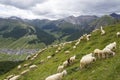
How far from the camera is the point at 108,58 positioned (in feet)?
108

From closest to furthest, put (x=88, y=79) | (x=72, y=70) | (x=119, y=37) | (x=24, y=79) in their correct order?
(x=88, y=79) → (x=72, y=70) → (x=24, y=79) → (x=119, y=37)

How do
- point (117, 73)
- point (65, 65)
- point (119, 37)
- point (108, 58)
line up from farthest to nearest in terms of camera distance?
point (119, 37), point (65, 65), point (108, 58), point (117, 73)

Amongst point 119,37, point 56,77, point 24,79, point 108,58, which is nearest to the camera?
point 56,77

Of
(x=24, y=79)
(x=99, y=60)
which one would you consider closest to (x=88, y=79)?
(x=99, y=60)

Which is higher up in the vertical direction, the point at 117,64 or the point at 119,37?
the point at 119,37

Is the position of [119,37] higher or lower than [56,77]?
higher

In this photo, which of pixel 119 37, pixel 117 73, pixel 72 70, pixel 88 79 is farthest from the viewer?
pixel 119 37

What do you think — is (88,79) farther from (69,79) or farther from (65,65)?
(65,65)

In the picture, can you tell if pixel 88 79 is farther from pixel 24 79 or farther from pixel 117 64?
pixel 24 79

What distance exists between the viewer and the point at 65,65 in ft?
140

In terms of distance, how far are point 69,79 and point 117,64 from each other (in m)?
6.92

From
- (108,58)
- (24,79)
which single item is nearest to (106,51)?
(108,58)

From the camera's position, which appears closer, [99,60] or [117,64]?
[117,64]

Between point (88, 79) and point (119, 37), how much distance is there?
33.0 metres
